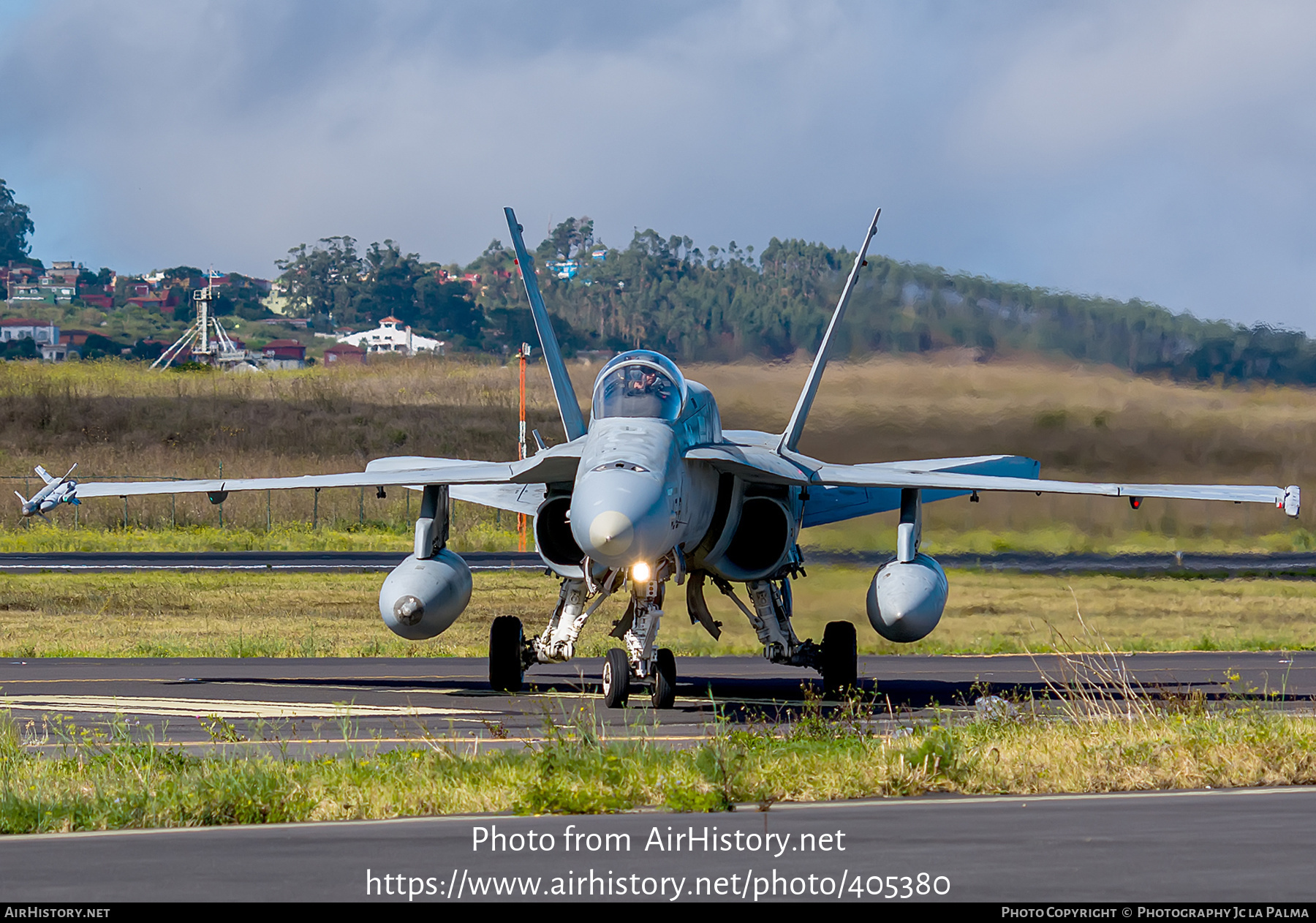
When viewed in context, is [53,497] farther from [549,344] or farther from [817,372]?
[817,372]

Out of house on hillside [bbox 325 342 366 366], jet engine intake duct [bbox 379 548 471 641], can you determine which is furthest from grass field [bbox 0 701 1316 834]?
house on hillside [bbox 325 342 366 366]

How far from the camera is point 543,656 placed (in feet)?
60.4

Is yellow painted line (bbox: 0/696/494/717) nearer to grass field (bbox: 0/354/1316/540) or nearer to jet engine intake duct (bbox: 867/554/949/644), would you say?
jet engine intake duct (bbox: 867/554/949/644)

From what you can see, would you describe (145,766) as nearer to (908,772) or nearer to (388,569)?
(908,772)

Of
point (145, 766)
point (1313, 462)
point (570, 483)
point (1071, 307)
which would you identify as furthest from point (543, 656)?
point (1313, 462)

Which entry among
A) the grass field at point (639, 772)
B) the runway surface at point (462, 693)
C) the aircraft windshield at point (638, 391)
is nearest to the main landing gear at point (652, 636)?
the runway surface at point (462, 693)

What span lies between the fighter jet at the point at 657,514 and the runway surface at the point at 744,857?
20.9ft

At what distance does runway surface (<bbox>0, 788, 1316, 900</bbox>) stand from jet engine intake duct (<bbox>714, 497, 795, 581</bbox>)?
861cm

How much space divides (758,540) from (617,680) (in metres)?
3.09

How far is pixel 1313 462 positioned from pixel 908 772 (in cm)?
1775

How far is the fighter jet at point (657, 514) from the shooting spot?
53.3 ft

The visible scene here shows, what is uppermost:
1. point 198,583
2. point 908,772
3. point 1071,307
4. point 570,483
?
point 1071,307

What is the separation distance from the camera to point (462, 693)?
61.0 ft

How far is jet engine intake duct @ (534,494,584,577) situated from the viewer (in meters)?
18.3
